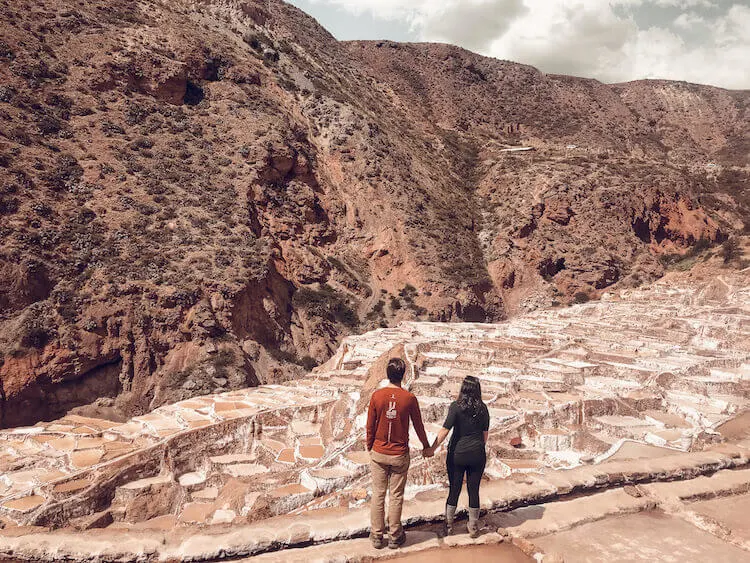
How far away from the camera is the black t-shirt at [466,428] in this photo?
420cm

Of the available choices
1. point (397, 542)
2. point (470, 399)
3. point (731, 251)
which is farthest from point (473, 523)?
point (731, 251)

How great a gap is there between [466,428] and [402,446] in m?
0.54

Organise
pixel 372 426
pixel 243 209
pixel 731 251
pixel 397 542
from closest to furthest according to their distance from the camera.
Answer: pixel 397 542, pixel 372 426, pixel 243 209, pixel 731 251

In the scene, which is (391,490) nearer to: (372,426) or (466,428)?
(372,426)

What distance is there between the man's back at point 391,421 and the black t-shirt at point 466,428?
27 centimetres

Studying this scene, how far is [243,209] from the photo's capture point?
24969mm

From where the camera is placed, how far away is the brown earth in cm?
1844

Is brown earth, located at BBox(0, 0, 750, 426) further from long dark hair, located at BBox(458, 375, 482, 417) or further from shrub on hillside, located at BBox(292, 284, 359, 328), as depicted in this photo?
long dark hair, located at BBox(458, 375, 482, 417)

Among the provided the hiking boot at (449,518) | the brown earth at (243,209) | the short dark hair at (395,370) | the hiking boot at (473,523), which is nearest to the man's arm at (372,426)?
the short dark hair at (395,370)

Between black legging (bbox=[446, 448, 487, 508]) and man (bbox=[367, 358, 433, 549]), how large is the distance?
274mm

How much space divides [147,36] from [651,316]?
1112 inches

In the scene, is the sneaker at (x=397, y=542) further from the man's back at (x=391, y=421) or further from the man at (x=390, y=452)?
the man's back at (x=391, y=421)

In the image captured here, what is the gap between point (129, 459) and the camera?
852cm

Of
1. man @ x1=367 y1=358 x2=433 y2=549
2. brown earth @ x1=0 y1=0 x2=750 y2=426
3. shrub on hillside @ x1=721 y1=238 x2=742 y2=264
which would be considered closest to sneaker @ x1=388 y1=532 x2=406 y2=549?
man @ x1=367 y1=358 x2=433 y2=549
